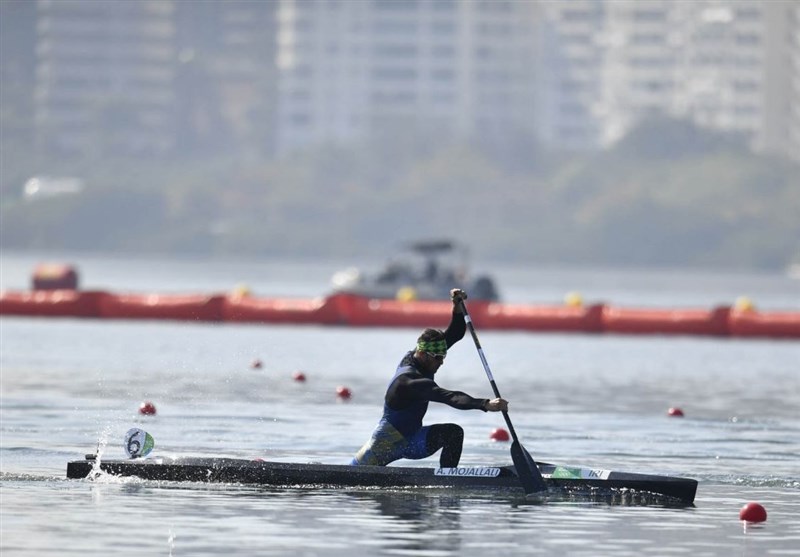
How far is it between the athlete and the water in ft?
2.03

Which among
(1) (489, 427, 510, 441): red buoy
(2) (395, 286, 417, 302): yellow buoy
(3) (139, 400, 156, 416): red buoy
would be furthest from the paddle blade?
(2) (395, 286, 417, 302): yellow buoy

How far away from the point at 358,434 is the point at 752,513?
36.2 ft

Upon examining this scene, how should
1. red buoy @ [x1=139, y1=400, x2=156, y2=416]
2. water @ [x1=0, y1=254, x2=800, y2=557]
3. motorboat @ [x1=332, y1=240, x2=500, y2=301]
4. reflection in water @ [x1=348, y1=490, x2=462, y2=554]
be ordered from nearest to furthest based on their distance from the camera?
reflection in water @ [x1=348, y1=490, x2=462, y2=554] → water @ [x1=0, y1=254, x2=800, y2=557] → red buoy @ [x1=139, y1=400, x2=156, y2=416] → motorboat @ [x1=332, y1=240, x2=500, y2=301]

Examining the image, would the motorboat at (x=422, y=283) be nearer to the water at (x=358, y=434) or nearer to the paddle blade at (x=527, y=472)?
the water at (x=358, y=434)

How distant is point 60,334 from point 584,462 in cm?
3683

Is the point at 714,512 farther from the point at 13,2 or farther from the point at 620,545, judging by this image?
the point at 13,2

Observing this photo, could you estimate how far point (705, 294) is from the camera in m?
155

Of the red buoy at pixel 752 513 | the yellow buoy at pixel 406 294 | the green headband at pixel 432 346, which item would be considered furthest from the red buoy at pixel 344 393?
the yellow buoy at pixel 406 294

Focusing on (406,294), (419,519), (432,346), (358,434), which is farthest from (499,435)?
(406,294)

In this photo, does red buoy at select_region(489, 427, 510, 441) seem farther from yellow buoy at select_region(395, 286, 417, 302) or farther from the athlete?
yellow buoy at select_region(395, 286, 417, 302)

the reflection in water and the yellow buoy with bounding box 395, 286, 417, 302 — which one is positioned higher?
the yellow buoy with bounding box 395, 286, 417, 302

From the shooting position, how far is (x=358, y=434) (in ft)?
107

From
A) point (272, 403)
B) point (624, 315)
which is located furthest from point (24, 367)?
point (624, 315)

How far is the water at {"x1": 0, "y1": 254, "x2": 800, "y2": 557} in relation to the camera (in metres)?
20.6
